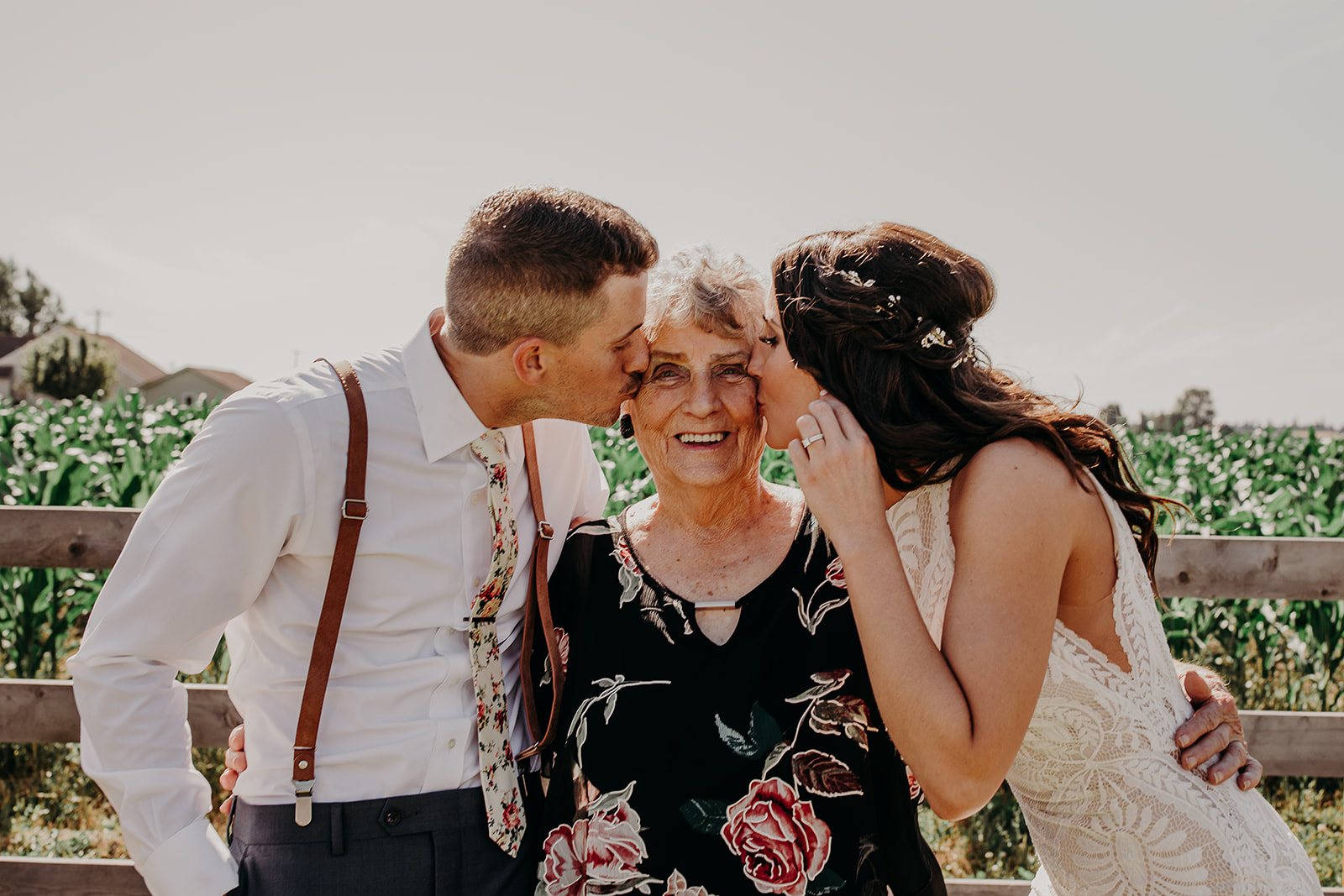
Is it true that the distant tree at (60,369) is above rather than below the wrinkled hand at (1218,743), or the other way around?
below

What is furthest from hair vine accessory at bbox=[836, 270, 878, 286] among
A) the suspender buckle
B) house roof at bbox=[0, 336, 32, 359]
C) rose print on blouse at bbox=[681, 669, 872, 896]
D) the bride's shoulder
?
house roof at bbox=[0, 336, 32, 359]

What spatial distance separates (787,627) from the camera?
6.75ft

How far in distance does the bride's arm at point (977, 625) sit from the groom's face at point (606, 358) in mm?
801

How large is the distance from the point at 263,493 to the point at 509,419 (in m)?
0.58

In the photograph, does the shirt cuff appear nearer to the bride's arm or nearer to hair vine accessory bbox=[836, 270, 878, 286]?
the bride's arm

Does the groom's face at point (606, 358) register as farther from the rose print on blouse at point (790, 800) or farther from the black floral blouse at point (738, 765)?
the rose print on blouse at point (790, 800)

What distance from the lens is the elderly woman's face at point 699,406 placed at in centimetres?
230

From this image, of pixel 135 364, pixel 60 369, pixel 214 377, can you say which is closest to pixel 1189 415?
pixel 60 369

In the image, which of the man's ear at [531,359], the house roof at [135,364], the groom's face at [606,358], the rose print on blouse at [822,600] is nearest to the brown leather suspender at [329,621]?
the man's ear at [531,359]

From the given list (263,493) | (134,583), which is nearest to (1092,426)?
(263,493)

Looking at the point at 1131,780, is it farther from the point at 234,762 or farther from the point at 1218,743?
the point at 234,762

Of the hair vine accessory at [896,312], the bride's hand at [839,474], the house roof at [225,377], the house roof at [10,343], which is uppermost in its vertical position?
the hair vine accessory at [896,312]

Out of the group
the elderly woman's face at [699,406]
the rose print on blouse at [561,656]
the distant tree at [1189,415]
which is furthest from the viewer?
the distant tree at [1189,415]

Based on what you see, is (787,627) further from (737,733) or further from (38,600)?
(38,600)
